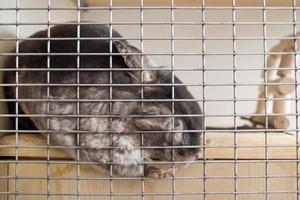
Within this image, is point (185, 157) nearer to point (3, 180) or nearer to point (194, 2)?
point (3, 180)

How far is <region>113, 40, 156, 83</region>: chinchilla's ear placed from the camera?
1092 millimetres

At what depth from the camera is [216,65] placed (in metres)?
2.29

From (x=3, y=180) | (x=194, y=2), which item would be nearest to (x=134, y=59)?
(x=3, y=180)

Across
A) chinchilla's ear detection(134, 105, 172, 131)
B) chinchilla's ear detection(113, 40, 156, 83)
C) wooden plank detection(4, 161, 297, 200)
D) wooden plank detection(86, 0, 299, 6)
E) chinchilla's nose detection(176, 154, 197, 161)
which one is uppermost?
wooden plank detection(86, 0, 299, 6)

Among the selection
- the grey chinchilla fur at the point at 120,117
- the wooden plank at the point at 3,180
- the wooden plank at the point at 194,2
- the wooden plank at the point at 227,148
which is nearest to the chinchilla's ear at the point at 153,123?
the grey chinchilla fur at the point at 120,117

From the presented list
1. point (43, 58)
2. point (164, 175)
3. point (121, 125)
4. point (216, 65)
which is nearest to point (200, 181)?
point (164, 175)

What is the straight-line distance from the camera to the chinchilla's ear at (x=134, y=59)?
1.09 meters

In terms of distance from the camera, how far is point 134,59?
115cm

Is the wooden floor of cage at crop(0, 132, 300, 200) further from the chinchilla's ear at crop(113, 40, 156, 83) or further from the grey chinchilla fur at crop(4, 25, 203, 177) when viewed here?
the chinchilla's ear at crop(113, 40, 156, 83)

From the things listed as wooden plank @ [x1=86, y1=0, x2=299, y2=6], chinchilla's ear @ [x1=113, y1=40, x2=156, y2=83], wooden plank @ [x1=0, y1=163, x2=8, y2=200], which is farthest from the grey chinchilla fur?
wooden plank @ [x1=86, y1=0, x2=299, y2=6]

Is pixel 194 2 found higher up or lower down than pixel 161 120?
higher up

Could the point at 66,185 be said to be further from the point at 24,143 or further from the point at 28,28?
the point at 28,28

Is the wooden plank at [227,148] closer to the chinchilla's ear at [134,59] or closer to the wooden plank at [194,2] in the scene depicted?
the chinchilla's ear at [134,59]

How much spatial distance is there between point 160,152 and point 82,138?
0.19m
